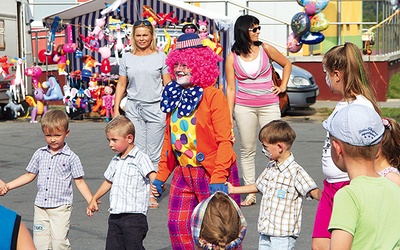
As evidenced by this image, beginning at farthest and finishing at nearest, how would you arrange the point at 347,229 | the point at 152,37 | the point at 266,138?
the point at 152,37
the point at 266,138
the point at 347,229

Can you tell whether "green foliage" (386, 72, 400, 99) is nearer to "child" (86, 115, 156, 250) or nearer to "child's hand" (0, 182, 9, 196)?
"child" (86, 115, 156, 250)

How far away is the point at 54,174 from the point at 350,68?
95.5 inches

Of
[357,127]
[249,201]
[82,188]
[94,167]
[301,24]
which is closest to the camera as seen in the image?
[357,127]

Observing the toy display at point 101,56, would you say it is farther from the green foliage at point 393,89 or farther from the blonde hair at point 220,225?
the blonde hair at point 220,225

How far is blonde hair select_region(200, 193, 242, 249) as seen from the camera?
3484 mm

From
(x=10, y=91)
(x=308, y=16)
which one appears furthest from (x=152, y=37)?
(x=10, y=91)

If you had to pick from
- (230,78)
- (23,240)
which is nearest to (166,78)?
(230,78)

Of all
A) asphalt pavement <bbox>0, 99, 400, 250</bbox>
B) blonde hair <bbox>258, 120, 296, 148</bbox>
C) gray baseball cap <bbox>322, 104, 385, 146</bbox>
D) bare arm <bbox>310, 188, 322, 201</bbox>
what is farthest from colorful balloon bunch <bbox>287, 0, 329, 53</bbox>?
gray baseball cap <bbox>322, 104, 385, 146</bbox>

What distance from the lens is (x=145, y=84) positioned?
9.02m

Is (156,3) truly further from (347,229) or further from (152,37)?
(347,229)

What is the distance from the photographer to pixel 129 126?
6336mm

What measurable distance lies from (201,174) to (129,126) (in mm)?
631

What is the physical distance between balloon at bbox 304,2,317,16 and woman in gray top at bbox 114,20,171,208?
26.8 ft

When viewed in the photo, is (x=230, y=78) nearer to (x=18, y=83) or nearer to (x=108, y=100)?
(x=108, y=100)
